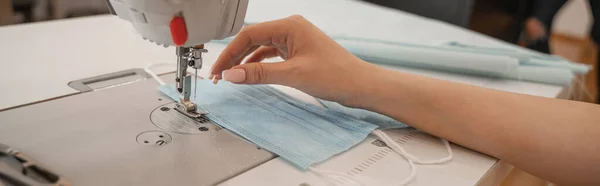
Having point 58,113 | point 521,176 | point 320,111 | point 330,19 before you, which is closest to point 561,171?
point 521,176

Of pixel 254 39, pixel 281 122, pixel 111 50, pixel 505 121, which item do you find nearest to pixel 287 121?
pixel 281 122

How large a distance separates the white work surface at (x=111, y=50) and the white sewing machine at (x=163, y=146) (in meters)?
0.02

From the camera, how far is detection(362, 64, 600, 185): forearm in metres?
0.66

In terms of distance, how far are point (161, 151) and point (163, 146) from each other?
0.01 meters

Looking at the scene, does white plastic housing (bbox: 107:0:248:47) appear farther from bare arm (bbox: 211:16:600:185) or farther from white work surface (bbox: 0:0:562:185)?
white work surface (bbox: 0:0:562:185)

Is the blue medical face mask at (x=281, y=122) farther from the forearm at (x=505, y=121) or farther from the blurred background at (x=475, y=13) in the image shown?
the blurred background at (x=475, y=13)

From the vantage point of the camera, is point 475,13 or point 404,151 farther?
point 475,13

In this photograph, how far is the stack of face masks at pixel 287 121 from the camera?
0.64m

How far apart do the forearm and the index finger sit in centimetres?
15

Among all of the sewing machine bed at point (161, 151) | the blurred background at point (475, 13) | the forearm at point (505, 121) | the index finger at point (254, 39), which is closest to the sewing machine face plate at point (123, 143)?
the sewing machine bed at point (161, 151)

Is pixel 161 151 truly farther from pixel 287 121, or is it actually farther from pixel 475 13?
pixel 475 13

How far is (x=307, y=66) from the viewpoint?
71 cm

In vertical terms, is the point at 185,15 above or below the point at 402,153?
above

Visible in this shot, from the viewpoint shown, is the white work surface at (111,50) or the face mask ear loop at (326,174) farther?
the white work surface at (111,50)
